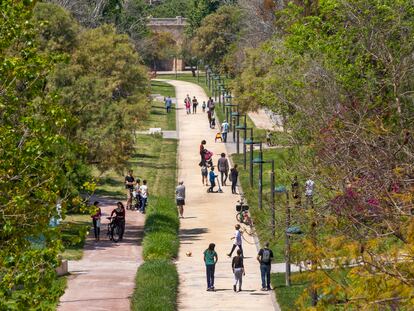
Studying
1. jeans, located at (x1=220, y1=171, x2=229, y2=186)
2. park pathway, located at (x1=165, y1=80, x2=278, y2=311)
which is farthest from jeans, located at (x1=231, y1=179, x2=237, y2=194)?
jeans, located at (x1=220, y1=171, x2=229, y2=186)

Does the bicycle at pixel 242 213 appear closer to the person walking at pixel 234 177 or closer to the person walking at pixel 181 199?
the person walking at pixel 181 199

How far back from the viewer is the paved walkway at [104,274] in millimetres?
33219

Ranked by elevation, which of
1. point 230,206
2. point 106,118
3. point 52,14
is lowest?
point 230,206

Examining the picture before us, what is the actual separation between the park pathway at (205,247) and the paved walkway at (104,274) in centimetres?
137

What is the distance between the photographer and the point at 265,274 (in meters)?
35.4

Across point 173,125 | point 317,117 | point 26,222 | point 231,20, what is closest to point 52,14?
point 317,117

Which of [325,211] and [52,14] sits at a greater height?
[52,14]

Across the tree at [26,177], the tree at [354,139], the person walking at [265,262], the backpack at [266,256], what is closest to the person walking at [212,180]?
the tree at [354,139]

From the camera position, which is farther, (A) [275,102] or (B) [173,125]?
(B) [173,125]

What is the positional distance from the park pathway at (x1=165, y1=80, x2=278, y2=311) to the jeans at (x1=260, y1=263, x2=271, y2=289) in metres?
0.28

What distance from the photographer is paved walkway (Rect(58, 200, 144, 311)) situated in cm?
3322

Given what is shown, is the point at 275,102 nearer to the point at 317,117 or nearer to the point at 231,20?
the point at 317,117

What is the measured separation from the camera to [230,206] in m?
52.0

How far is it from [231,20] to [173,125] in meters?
37.9
